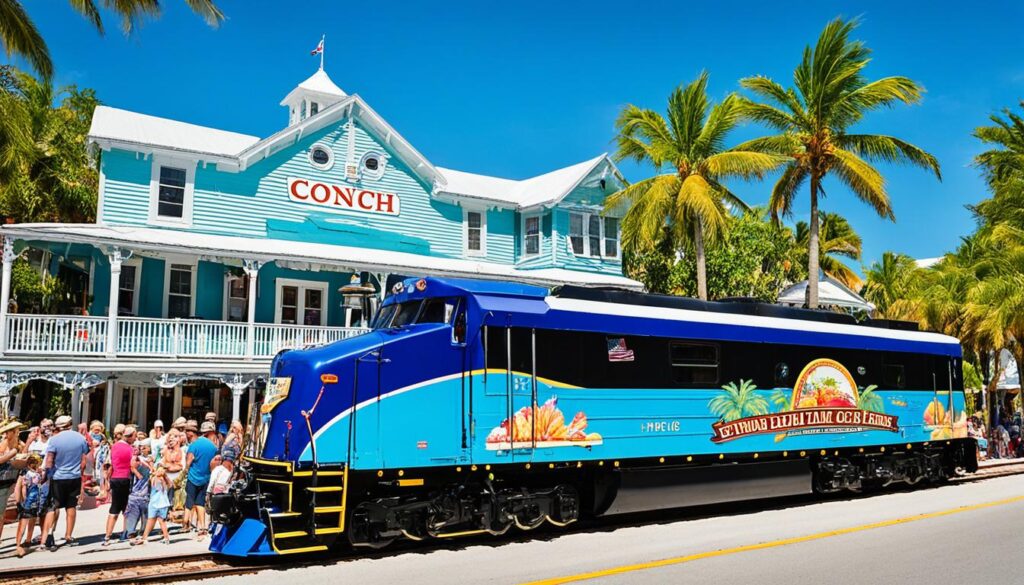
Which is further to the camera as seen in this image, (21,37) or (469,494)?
Result: (21,37)

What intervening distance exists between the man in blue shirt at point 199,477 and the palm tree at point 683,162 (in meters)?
17.0

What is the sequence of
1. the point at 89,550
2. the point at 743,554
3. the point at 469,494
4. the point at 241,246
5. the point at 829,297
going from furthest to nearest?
the point at 829,297 → the point at 241,246 → the point at 89,550 → the point at 469,494 → the point at 743,554

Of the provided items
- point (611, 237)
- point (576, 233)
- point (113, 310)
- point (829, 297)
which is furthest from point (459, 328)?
point (829, 297)

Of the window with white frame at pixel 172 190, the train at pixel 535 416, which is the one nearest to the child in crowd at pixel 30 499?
the train at pixel 535 416

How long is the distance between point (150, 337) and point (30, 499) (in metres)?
9.23

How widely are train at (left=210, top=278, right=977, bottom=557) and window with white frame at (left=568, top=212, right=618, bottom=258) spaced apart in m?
14.5

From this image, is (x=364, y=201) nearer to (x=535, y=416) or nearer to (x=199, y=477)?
(x=199, y=477)

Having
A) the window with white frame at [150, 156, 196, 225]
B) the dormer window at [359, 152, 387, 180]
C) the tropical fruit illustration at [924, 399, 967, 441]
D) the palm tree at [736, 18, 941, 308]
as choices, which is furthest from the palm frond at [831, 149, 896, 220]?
the window with white frame at [150, 156, 196, 225]

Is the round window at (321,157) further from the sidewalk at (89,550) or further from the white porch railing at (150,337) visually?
the sidewalk at (89,550)

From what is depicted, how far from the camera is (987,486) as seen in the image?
18.8m

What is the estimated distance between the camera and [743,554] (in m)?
11.0

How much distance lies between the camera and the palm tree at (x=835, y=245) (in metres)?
45.0

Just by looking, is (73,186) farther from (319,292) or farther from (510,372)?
(510,372)

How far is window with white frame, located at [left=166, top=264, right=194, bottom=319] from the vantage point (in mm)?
24156
